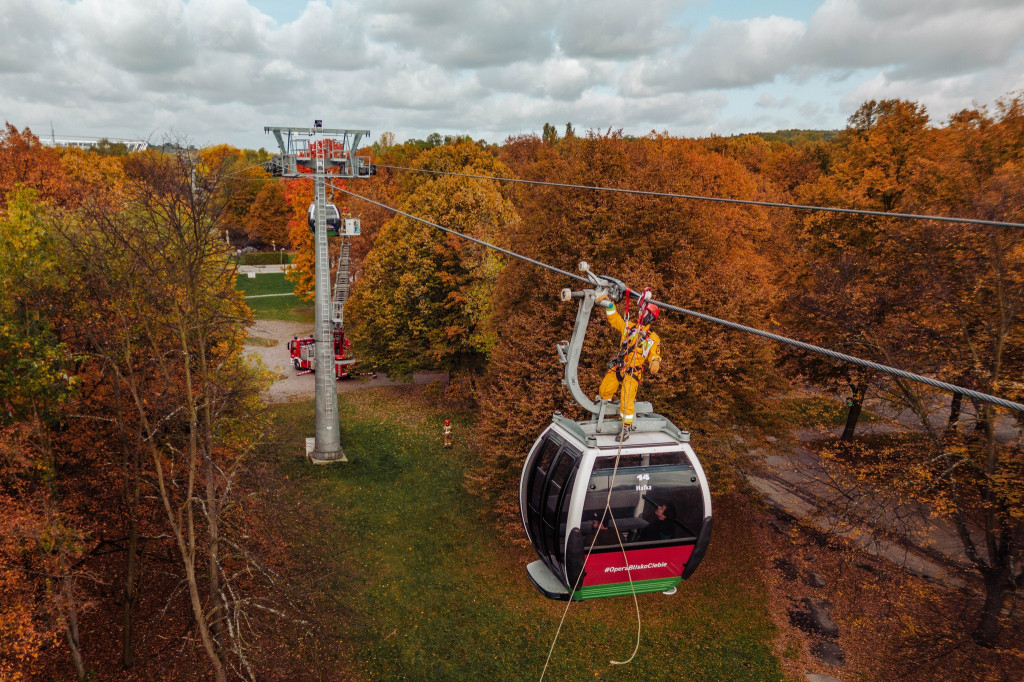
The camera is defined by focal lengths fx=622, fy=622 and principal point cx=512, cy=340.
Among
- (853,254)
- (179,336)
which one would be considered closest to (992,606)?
(853,254)

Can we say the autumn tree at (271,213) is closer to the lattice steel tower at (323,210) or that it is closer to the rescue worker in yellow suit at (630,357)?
the lattice steel tower at (323,210)

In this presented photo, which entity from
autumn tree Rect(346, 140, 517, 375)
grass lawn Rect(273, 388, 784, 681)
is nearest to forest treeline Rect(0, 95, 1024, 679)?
grass lawn Rect(273, 388, 784, 681)

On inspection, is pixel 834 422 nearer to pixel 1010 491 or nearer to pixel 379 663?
pixel 1010 491

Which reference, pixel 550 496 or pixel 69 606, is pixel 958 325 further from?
pixel 69 606

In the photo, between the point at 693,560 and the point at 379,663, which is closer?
the point at 693,560

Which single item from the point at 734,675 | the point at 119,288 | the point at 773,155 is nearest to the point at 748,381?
the point at 734,675

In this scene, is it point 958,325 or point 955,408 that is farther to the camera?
point 955,408
